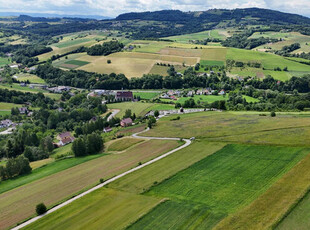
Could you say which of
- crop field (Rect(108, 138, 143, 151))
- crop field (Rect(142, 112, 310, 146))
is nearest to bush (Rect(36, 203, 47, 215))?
crop field (Rect(108, 138, 143, 151))

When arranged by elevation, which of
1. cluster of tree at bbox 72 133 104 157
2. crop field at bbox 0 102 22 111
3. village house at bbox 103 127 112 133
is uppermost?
cluster of tree at bbox 72 133 104 157

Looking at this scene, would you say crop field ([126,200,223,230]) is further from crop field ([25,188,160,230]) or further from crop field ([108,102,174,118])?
crop field ([108,102,174,118])

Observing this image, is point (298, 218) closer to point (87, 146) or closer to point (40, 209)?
point (40, 209)

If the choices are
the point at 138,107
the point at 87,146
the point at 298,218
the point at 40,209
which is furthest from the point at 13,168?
the point at 138,107

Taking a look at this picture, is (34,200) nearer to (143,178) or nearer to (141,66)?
(143,178)

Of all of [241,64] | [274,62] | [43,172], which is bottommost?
[43,172]
